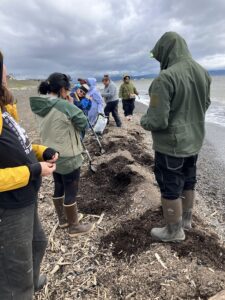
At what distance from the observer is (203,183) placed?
359 inches

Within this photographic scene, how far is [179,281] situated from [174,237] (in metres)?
0.76

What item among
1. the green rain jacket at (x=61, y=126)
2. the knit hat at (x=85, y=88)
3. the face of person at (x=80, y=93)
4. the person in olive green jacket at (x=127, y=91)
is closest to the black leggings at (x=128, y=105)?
the person in olive green jacket at (x=127, y=91)

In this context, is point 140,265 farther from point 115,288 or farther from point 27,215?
point 27,215

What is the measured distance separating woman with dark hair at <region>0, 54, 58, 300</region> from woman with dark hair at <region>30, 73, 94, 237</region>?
5.77 feet

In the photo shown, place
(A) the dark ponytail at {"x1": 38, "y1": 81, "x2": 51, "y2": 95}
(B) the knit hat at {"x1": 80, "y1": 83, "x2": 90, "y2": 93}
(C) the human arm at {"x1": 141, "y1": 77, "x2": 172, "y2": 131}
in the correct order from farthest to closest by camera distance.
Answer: (B) the knit hat at {"x1": 80, "y1": 83, "x2": 90, "y2": 93}, (A) the dark ponytail at {"x1": 38, "y1": 81, "x2": 51, "y2": 95}, (C) the human arm at {"x1": 141, "y1": 77, "x2": 172, "y2": 131}

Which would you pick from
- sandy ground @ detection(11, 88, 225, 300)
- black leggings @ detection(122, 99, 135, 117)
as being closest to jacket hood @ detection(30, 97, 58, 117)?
sandy ground @ detection(11, 88, 225, 300)

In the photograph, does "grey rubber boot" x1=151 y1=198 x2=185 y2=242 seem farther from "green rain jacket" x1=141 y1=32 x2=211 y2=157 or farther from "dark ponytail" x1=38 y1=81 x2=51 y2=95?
"dark ponytail" x1=38 y1=81 x2=51 y2=95

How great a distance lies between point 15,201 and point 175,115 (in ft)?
7.49

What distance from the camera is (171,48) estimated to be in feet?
13.5

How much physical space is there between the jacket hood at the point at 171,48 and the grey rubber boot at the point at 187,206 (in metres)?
1.80

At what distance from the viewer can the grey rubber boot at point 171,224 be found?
424 centimetres

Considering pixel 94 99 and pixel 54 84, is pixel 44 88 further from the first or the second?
pixel 94 99

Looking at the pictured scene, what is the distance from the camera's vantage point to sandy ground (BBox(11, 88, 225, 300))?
12.2ft

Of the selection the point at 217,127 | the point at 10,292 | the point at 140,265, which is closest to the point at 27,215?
the point at 10,292
